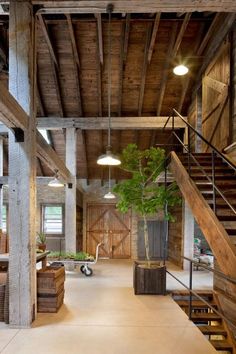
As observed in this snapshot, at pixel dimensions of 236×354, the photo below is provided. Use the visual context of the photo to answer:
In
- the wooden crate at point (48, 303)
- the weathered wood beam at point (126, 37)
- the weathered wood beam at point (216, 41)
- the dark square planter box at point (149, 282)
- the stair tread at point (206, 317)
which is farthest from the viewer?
the weathered wood beam at point (126, 37)

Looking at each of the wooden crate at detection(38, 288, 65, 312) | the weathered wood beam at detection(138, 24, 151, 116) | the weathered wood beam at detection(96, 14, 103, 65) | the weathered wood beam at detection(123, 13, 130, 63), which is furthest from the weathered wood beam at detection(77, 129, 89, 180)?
the wooden crate at detection(38, 288, 65, 312)

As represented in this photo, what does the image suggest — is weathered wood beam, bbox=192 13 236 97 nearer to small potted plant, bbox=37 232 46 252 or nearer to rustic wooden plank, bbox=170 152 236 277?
rustic wooden plank, bbox=170 152 236 277

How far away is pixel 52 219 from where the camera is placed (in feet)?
39.0

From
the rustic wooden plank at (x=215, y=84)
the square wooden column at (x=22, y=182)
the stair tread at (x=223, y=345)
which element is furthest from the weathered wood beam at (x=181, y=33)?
the stair tread at (x=223, y=345)

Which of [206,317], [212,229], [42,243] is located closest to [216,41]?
A: [212,229]

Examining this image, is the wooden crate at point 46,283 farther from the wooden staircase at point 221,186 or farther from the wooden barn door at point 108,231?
the wooden barn door at point 108,231

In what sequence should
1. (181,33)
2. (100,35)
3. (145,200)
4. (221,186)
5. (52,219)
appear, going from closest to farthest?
(221,186), (145,200), (181,33), (100,35), (52,219)

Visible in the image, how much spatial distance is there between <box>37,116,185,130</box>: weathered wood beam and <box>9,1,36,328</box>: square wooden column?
15.9 feet

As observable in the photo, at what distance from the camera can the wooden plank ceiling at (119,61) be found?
674 centimetres

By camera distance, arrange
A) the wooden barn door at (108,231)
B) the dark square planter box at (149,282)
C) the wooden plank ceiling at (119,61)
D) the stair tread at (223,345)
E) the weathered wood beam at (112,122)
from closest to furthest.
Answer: the stair tread at (223,345) < the dark square planter box at (149,282) < the wooden plank ceiling at (119,61) < the weathered wood beam at (112,122) < the wooden barn door at (108,231)

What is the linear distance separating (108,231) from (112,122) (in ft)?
15.9

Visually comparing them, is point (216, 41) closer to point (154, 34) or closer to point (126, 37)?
point (154, 34)

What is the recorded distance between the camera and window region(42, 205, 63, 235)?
11.8m

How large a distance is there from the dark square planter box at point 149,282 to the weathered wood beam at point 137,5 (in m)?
4.42
